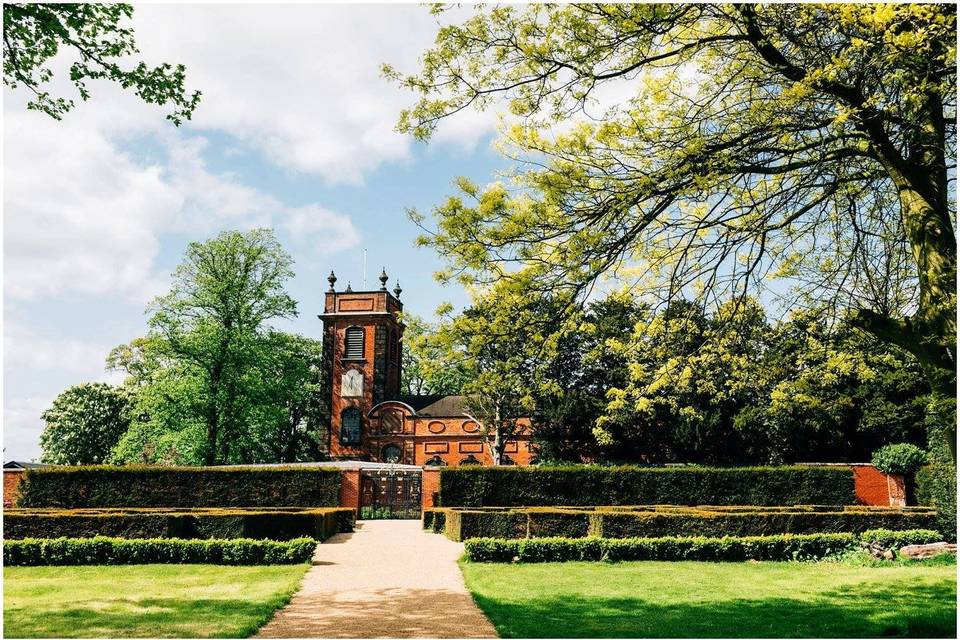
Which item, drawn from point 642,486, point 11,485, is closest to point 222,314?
point 11,485

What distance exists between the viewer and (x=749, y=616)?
8.34 m

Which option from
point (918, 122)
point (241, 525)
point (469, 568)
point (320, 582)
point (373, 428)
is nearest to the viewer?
point (918, 122)

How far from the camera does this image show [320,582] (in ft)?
37.3

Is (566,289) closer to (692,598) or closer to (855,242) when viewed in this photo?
(855,242)

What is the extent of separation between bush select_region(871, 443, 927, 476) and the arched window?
30.6 metres

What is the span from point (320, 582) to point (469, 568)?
2746 millimetres

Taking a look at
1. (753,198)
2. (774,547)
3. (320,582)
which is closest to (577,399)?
(774,547)

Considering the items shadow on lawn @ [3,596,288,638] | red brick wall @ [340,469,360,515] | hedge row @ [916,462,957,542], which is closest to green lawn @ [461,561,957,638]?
shadow on lawn @ [3,596,288,638]

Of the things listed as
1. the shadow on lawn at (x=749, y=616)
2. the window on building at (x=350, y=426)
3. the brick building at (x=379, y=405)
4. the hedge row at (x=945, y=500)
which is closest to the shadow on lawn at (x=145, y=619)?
the shadow on lawn at (x=749, y=616)

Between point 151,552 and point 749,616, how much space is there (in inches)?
406

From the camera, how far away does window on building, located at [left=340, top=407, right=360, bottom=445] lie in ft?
154

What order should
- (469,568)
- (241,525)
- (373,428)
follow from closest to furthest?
(469,568), (241,525), (373,428)

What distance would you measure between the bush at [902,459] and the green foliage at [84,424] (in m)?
42.7

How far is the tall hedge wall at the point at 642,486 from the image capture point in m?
23.8
